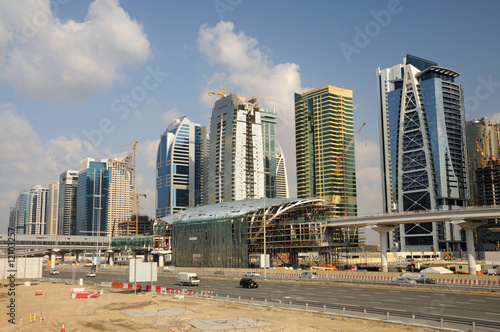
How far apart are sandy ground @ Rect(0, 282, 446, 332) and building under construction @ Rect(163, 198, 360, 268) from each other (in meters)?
68.1

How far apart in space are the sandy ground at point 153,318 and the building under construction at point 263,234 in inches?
2682

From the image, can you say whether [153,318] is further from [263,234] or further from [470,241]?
[263,234]

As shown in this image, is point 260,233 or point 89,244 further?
point 89,244

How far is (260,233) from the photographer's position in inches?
4798

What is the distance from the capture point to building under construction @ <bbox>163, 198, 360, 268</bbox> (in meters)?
115

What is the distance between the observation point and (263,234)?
124m

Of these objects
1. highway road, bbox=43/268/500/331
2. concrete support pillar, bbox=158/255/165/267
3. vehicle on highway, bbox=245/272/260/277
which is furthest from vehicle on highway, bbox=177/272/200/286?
concrete support pillar, bbox=158/255/165/267

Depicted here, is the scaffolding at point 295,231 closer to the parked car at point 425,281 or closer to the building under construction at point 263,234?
the building under construction at point 263,234

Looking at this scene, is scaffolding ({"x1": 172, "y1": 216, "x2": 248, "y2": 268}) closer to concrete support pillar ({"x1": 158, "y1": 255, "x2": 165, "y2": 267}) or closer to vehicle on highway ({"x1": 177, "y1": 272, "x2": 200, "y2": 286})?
concrete support pillar ({"x1": 158, "y1": 255, "x2": 165, "y2": 267})

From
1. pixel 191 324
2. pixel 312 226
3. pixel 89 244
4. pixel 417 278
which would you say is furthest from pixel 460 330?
pixel 89 244

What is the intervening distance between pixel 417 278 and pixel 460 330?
1428 inches

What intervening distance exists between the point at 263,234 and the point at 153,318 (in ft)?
299

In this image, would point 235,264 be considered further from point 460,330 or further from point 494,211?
point 460,330

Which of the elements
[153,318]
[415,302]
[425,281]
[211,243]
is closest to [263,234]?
[211,243]
